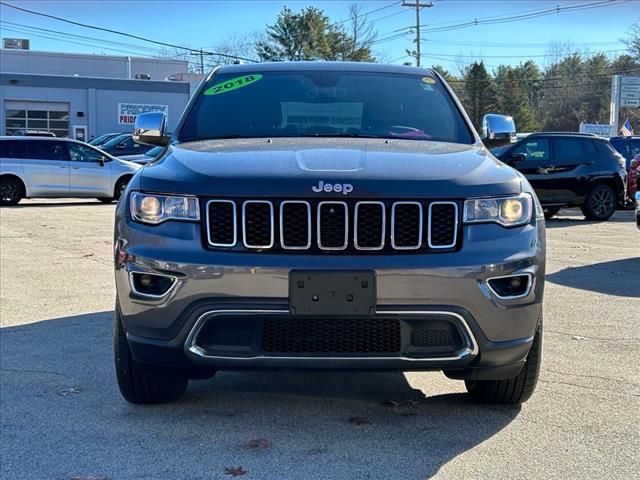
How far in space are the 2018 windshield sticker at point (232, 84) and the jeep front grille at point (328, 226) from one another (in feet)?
5.71

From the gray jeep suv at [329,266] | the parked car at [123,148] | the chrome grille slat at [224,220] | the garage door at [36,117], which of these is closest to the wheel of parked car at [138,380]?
the gray jeep suv at [329,266]

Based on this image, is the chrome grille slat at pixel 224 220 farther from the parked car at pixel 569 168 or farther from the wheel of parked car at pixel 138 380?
the parked car at pixel 569 168

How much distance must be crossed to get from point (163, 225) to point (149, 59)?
62.3 m

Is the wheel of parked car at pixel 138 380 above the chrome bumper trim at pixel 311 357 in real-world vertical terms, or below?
below

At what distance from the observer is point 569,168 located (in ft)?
50.6

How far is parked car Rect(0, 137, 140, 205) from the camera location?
17.7 m

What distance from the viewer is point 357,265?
127 inches

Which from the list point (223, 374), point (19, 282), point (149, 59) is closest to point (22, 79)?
point (149, 59)

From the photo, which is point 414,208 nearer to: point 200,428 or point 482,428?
point 482,428

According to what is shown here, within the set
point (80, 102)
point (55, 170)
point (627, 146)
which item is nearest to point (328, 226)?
point (55, 170)

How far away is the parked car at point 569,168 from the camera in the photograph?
15336mm

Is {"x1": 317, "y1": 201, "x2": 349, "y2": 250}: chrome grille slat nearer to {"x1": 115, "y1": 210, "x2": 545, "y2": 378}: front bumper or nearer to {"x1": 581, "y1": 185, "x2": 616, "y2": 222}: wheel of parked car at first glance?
{"x1": 115, "y1": 210, "x2": 545, "y2": 378}: front bumper

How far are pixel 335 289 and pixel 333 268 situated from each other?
0.29 feet

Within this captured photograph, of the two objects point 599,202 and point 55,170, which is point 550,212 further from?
point 55,170
